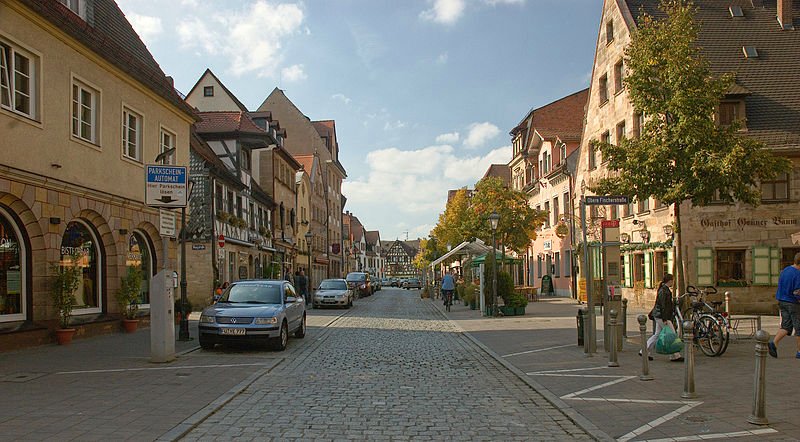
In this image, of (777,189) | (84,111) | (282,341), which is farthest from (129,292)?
(777,189)

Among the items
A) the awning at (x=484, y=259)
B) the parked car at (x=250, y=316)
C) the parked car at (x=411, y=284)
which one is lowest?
the parked car at (x=411, y=284)

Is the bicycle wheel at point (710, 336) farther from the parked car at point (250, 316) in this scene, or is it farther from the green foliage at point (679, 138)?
the parked car at point (250, 316)

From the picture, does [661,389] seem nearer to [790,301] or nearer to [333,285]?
[790,301]

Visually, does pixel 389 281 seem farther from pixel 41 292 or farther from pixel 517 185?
pixel 41 292

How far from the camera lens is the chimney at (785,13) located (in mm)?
30812

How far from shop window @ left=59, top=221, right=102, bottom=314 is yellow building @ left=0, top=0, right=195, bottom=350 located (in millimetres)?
30

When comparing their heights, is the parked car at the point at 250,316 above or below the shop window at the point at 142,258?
below

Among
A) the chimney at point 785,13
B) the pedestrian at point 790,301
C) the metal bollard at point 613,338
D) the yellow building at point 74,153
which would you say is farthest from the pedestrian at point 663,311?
the chimney at point 785,13

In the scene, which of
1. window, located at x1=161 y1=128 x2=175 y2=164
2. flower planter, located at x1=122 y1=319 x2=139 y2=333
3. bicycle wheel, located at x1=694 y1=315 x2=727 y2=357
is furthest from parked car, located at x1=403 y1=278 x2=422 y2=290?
bicycle wheel, located at x1=694 y1=315 x2=727 y2=357

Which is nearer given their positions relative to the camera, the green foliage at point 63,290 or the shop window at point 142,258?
the green foliage at point 63,290

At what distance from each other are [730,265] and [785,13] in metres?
12.9

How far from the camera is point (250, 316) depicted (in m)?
14.2

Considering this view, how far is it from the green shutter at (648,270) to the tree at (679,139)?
1279 centimetres

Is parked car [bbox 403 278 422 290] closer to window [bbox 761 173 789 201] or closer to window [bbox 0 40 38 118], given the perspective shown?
window [bbox 761 173 789 201]
